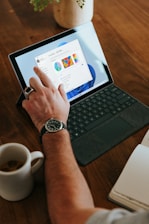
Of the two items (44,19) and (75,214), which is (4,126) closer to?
(75,214)

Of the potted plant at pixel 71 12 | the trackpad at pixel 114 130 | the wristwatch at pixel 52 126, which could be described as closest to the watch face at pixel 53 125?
the wristwatch at pixel 52 126

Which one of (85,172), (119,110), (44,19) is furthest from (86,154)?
(44,19)

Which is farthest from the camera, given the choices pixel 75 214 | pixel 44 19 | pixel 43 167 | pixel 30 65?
pixel 44 19

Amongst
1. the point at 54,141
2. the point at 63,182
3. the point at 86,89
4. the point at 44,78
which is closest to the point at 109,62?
the point at 86,89

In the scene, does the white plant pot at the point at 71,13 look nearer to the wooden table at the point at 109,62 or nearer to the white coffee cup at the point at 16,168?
the wooden table at the point at 109,62

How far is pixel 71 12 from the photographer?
1.26 meters

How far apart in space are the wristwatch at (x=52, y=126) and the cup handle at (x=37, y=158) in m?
0.09

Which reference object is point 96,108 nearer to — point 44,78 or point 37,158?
point 44,78

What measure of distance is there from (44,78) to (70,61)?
3.9 inches

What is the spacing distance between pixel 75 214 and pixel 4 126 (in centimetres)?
38

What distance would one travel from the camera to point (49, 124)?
0.91 metres

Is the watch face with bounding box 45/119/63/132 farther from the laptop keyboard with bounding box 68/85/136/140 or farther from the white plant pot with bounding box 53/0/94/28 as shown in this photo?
the white plant pot with bounding box 53/0/94/28

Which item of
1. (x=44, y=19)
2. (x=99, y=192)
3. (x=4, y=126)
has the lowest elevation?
(x=99, y=192)

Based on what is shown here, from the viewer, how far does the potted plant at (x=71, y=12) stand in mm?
1232
